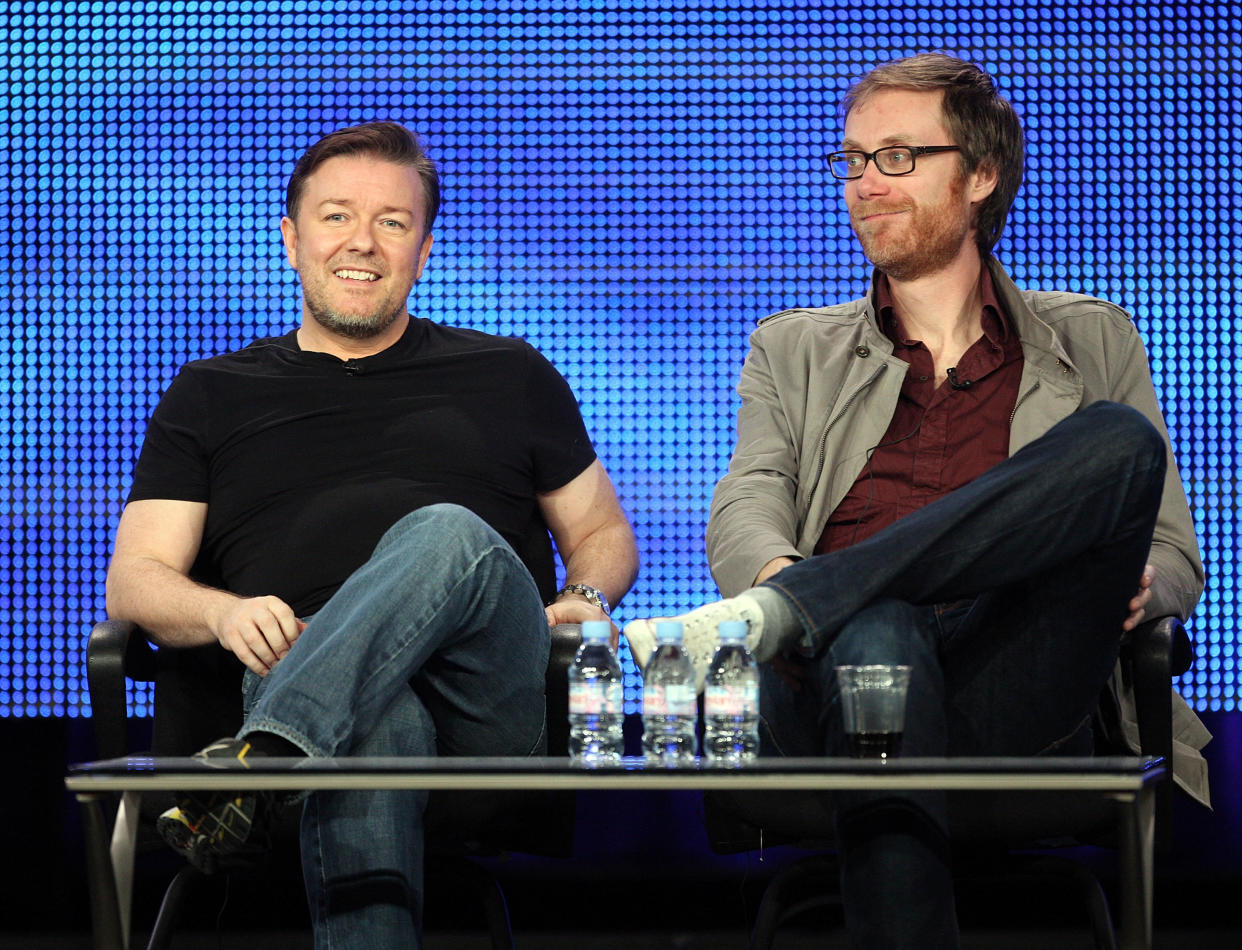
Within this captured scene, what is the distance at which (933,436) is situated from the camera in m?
2.27

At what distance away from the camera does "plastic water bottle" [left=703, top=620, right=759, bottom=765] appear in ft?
5.11

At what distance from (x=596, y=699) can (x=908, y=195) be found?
43.8 inches

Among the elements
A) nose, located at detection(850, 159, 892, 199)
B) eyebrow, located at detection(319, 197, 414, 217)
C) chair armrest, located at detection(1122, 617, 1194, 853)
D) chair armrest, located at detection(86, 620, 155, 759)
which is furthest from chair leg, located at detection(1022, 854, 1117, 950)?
eyebrow, located at detection(319, 197, 414, 217)

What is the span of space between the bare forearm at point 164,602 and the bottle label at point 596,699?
597 mm

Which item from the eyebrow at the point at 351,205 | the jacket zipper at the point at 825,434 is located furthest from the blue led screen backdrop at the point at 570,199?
the jacket zipper at the point at 825,434

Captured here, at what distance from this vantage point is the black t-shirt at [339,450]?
2.35 meters

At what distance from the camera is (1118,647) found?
181 cm

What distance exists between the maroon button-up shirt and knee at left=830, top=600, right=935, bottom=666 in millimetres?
541

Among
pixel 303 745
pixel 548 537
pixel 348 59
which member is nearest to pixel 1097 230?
pixel 548 537

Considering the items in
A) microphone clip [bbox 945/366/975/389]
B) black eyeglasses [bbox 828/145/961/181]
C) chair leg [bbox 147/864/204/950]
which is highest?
black eyeglasses [bbox 828/145/961/181]

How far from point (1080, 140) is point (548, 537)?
1499 mm

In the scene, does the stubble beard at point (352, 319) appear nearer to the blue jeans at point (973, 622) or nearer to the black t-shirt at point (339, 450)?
the black t-shirt at point (339, 450)

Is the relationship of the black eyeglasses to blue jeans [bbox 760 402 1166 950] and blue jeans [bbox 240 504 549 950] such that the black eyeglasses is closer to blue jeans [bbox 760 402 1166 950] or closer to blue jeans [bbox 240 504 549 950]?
blue jeans [bbox 760 402 1166 950]

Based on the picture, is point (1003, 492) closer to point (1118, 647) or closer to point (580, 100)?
point (1118, 647)
